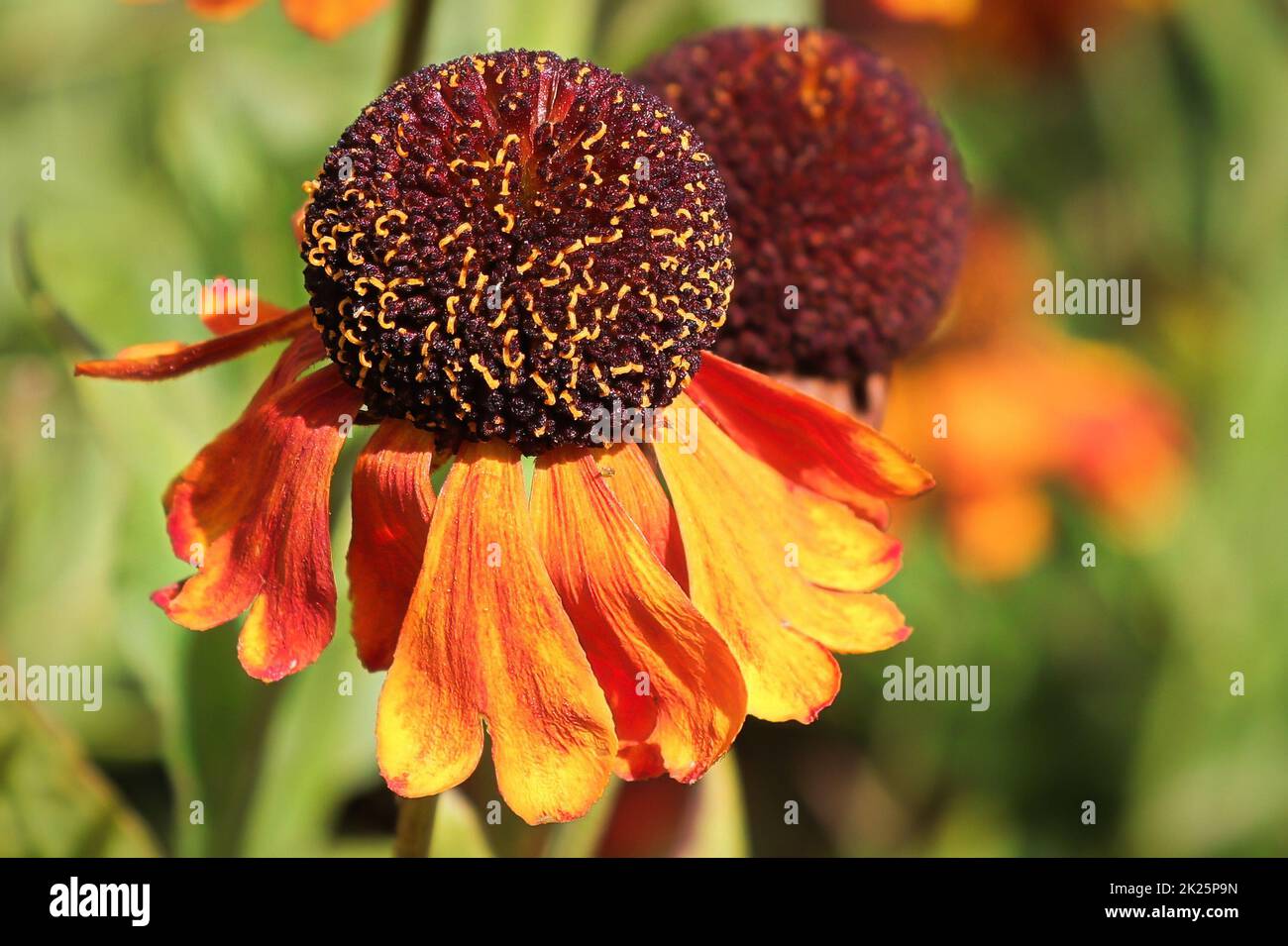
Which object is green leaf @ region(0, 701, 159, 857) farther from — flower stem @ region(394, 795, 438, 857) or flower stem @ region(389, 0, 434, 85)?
flower stem @ region(389, 0, 434, 85)

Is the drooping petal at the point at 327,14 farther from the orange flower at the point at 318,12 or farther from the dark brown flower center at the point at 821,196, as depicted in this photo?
the dark brown flower center at the point at 821,196

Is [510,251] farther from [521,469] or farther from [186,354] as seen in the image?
[186,354]

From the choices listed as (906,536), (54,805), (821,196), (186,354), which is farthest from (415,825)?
(906,536)

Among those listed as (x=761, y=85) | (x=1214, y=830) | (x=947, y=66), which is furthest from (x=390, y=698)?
(x=947, y=66)

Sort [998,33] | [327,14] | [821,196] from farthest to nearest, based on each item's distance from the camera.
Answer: [998,33] → [327,14] → [821,196]

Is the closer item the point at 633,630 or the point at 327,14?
the point at 633,630

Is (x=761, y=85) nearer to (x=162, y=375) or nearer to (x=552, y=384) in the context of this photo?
(x=552, y=384)

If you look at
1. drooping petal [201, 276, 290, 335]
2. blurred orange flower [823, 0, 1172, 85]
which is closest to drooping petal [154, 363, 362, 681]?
drooping petal [201, 276, 290, 335]
